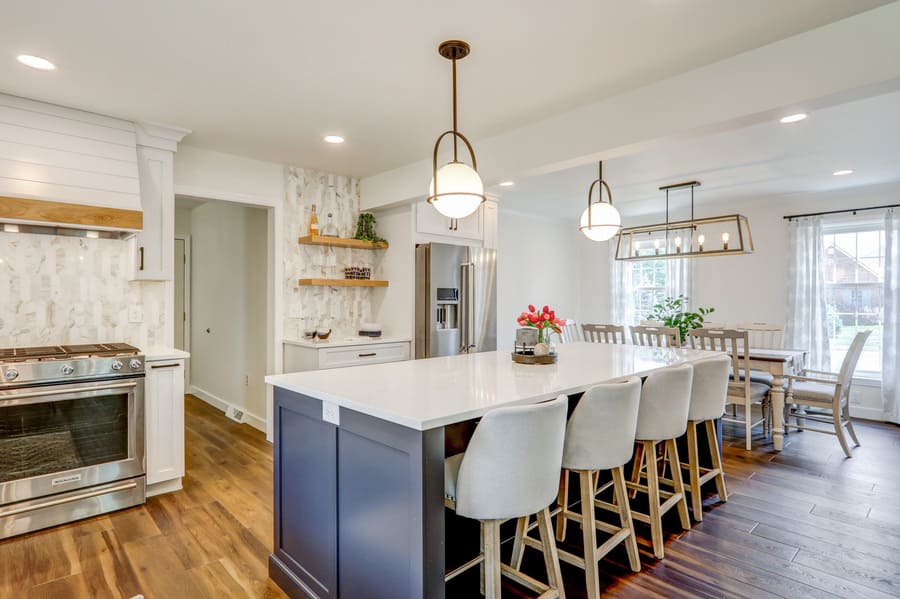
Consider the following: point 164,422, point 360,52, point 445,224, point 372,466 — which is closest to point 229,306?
point 164,422

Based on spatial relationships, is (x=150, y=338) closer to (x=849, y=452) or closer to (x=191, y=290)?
(x=191, y=290)

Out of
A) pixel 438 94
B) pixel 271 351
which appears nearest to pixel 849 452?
pixel 438 94

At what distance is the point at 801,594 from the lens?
2031mm

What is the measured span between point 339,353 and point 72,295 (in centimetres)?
188

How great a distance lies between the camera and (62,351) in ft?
9.36

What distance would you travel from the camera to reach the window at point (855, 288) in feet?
16.8

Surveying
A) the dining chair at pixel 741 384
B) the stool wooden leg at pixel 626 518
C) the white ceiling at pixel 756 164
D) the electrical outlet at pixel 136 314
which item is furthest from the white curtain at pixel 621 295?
the electrical outlet at pixel 136 314

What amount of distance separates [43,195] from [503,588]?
3.41m

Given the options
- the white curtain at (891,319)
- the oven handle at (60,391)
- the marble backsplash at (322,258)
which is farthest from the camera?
the white curtain at (891,319)

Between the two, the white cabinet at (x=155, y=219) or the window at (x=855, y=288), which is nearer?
the white cabinet at (x=155, y=219)

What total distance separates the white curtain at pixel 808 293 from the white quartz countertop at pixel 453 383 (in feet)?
11.1

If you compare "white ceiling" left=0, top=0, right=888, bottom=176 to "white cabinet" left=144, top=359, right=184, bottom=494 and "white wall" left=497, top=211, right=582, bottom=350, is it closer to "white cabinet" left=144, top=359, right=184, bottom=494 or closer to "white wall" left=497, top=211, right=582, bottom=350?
"white cabinet" left=144, top=359, right=184, bottom=494

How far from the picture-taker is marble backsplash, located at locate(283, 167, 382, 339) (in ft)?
14.4

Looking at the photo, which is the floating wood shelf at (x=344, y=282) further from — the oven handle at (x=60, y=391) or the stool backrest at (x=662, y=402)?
the stool backrest at (x=662, y=402)
